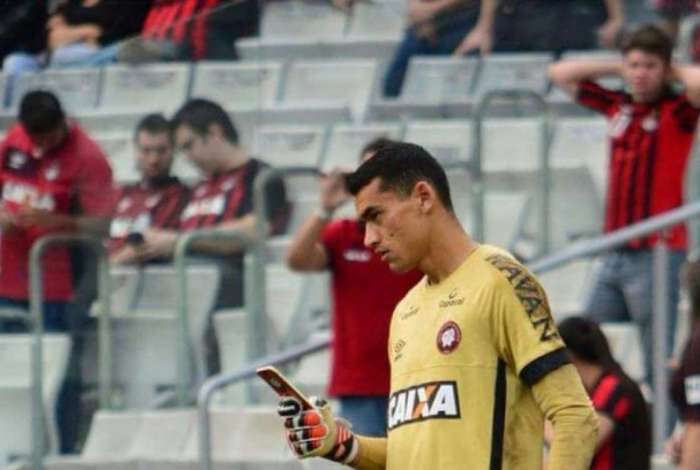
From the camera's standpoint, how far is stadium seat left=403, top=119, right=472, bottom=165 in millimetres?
9805

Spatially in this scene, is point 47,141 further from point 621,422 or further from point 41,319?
point 621,422

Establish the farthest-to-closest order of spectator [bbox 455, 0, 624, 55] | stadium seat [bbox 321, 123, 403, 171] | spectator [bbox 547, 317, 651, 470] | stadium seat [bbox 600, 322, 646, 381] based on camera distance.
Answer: spectator [bbox 455, 0, 624, 55] → stadium seat [bbox 321, 123, 403, 171] → stadium seat [bbox 600, 322, 646, 381] → spectator [bbox 547, 317, 651, 470]

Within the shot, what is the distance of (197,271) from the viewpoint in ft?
31.8

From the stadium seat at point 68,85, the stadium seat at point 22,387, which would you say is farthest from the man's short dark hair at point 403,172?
the stadium seat at point 68,85

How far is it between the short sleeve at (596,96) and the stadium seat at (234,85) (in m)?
1.35

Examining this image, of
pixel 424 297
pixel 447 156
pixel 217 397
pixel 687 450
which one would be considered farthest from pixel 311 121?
pixel 424 297

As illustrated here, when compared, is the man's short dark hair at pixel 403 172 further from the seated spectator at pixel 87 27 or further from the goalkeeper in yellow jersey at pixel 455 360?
the seated spectator at pixel 87 27

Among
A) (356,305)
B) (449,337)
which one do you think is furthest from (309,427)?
(356,305)

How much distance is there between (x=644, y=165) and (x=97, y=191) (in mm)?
2309

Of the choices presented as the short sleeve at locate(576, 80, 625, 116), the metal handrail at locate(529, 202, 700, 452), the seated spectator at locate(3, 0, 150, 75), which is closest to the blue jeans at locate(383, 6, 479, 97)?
the short sleeve at locate(576, 80, 625, 116)

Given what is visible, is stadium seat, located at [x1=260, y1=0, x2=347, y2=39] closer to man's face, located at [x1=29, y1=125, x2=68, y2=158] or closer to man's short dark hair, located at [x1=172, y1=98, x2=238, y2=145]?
man's short dark hair, located at [x1=172, y1=98, x2=238, y2=145]

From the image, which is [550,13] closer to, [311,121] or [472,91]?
[472,91]

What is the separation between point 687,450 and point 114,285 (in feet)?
10.8

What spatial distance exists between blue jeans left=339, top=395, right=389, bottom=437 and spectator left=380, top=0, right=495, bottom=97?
82.6 inches
